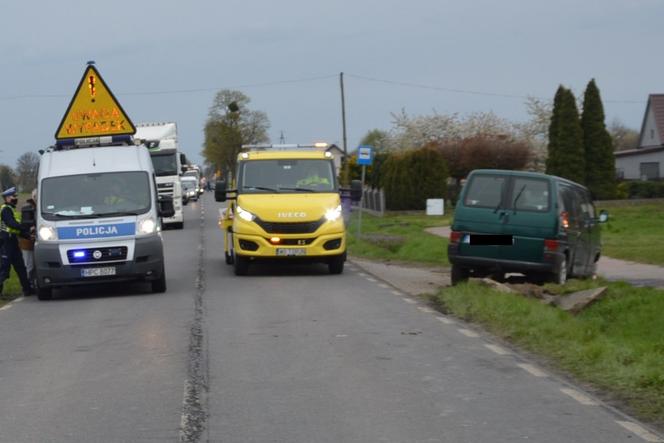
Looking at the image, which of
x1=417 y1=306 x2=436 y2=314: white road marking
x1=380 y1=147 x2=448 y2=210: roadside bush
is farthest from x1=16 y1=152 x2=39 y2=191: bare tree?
x1=417 y1=306 x2=436 y2=314: white road marking

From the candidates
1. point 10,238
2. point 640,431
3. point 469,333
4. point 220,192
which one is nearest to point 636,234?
point 220,192

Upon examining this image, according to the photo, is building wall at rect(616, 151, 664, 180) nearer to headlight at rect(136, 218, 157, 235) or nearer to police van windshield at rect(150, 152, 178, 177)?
police van windshield at rect(150, 152, 178, 177)

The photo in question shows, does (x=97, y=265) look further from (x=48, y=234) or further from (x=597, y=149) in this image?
(x=597, y=149)

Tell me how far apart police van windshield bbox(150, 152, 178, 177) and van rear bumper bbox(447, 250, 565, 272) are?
26.2 meters

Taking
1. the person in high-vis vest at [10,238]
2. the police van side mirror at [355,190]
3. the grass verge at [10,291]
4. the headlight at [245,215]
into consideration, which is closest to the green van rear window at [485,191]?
the police van side mirror at [355,190]

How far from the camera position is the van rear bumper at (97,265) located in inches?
717

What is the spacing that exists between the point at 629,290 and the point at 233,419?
983cm

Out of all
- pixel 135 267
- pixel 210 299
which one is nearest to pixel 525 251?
pixel 210 299

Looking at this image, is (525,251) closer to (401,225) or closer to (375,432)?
(375,432)

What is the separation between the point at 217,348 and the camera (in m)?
12.0

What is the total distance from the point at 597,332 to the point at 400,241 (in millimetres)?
20418

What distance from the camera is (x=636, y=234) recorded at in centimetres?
3338

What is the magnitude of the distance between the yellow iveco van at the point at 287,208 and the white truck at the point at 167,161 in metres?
19.8

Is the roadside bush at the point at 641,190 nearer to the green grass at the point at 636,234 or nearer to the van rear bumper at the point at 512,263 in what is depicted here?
the green grass at the point at 636,234
